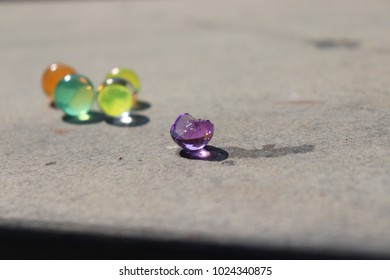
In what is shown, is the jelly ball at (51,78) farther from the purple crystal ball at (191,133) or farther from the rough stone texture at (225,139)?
the purple crystal ball at (191,133)

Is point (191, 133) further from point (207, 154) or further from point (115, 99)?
point (115, 99)

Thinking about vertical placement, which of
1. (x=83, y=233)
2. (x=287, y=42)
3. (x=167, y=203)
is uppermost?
(x=287, y=42)

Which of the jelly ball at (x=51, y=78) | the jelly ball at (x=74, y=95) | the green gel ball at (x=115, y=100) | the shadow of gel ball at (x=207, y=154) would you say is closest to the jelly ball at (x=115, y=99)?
the green gel ball at (x=115, y=100)

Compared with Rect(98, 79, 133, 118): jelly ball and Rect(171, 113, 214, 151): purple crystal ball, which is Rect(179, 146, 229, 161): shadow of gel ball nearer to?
Rect(171, 113, 214, 151): purple crystal ball
